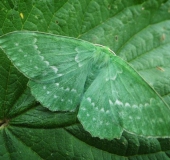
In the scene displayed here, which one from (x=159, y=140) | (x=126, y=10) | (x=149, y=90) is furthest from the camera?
(x=126, y=10)

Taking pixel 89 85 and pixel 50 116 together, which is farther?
pixel 50 116

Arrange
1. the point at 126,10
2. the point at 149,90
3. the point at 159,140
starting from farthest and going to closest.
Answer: the point at 126,10, the point at 159,140, the point at 149,90

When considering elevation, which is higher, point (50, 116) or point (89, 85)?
point (89, 85)

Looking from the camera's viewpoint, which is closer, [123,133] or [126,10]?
[123,133]

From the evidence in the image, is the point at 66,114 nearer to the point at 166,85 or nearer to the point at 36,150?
the point at 36,150

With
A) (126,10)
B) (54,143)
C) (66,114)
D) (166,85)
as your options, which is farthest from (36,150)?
(126,10)

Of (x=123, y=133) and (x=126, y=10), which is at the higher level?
(x=126, y=10)

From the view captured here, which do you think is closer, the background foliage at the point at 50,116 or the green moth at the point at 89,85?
the green moth at the point at 89,85

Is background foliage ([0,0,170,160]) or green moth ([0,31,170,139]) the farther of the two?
background foliage ([0,0,170,160])
